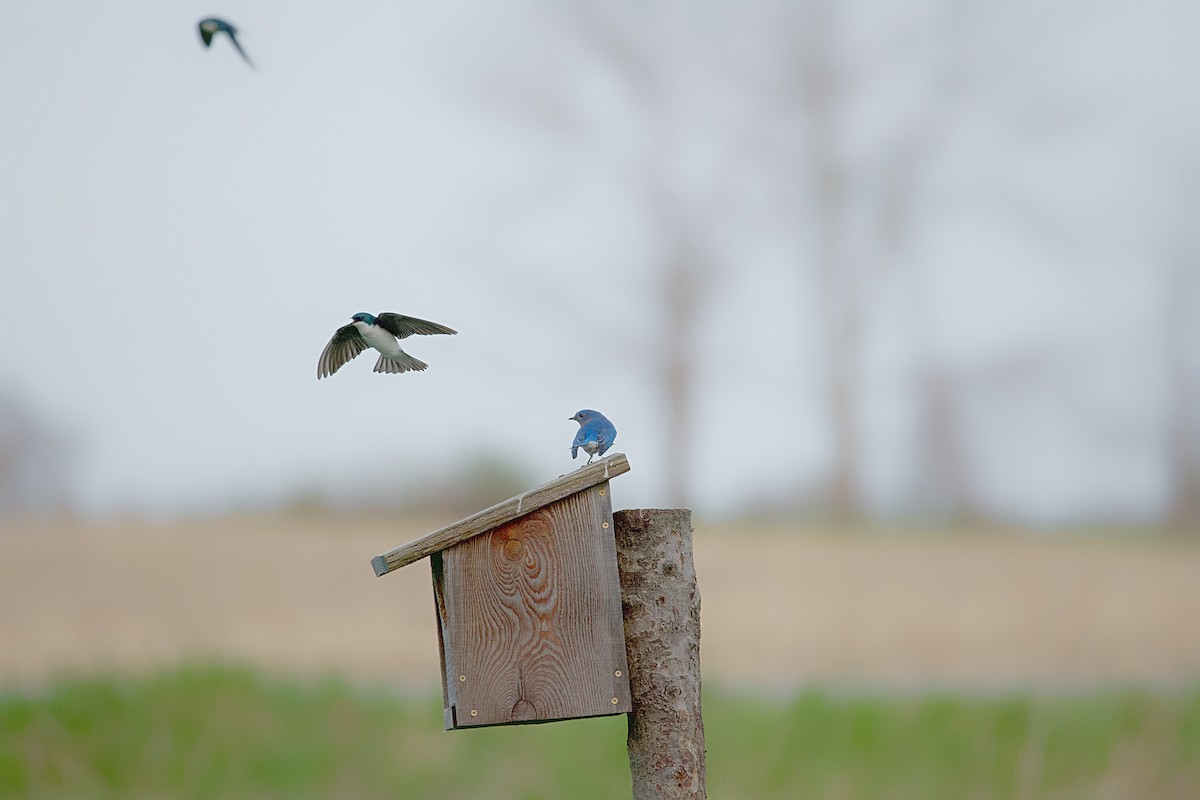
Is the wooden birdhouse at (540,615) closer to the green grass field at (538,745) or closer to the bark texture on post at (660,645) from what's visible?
the bark texture on post at (660,645)

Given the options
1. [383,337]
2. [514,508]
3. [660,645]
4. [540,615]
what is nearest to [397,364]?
[383,337]

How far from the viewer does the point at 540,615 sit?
2.23 metres

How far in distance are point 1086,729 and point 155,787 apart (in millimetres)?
4685

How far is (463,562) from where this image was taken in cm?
223

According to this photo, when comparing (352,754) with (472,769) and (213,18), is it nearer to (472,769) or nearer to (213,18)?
(472,769)

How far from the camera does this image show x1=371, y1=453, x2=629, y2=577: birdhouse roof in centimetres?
218

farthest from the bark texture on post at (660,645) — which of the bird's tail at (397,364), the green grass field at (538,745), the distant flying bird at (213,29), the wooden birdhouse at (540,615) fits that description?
the green grass field at (538,745)

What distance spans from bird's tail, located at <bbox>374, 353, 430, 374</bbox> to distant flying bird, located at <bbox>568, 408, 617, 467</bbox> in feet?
1.23

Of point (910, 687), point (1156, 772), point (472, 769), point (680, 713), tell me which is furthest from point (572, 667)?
point (1156, 772)

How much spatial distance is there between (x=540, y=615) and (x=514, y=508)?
23cm

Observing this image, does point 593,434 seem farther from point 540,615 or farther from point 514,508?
point 540,615

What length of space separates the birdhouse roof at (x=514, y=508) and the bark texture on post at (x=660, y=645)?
0.50 ft

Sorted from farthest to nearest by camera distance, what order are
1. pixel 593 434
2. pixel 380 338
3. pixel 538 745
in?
pixel 538 745 < pixel 380 338 < pixel 593 434

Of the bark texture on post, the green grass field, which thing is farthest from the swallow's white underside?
the green grass field
